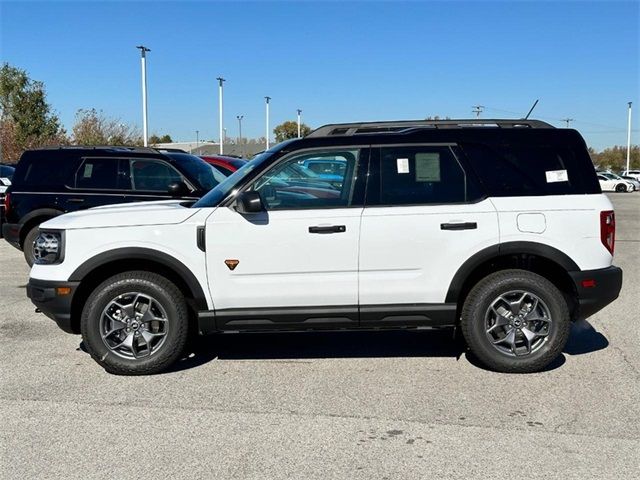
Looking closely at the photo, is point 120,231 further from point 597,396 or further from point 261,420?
point 597,396

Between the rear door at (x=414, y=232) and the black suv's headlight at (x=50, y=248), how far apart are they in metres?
2.35

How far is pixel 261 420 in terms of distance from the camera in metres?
4.12

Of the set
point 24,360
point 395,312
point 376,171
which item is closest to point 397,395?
point 395,312

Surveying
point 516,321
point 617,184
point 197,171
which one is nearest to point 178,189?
point 197,171

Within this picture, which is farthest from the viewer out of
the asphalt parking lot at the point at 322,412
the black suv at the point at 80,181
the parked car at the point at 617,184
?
the parked car at the point at 617,184

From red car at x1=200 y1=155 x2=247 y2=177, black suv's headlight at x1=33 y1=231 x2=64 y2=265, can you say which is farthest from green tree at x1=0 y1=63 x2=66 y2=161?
black suv's headlight at x1=33 y1=231 x2=64 y2=265

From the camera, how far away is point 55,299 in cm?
488

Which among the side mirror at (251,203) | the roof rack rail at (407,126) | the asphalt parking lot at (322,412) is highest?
the roof rack rail at (407,126)

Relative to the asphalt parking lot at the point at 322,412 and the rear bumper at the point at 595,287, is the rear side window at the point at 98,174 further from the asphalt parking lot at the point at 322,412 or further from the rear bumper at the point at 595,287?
the rear bumper at the point at 595,287

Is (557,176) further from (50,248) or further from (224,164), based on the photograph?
(224,164)

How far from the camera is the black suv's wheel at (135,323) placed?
4.88 metres

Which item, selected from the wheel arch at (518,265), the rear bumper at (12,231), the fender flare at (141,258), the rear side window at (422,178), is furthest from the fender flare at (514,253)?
the rear bumper at (12,231)

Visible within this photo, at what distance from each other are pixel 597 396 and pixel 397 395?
1435 mm

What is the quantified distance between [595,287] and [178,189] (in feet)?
16.1
